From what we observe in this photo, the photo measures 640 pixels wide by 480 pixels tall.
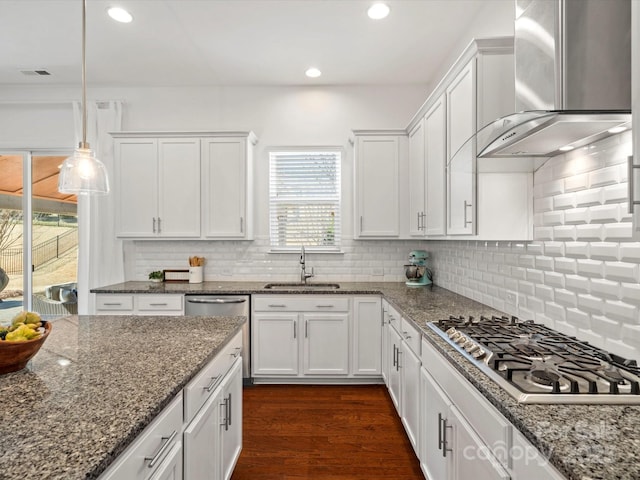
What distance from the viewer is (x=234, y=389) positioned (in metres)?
1.99

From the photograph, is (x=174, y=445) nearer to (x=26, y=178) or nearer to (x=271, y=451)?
(x=271, y=451)

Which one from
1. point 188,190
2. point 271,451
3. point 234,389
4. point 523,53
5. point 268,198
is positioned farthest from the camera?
point 268,198

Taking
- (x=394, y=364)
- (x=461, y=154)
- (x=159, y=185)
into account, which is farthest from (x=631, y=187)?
(x=159, y=185)

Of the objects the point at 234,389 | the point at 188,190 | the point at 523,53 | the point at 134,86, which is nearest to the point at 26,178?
the point at 134,86

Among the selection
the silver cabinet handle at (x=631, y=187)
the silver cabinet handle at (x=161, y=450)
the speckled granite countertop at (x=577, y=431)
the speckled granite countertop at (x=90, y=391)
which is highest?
the silver cabinet handle at (x=631, y=187)

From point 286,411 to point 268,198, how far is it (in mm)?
2153

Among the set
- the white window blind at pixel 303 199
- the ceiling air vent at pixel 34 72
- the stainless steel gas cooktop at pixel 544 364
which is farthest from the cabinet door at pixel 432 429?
the ceiling air vent at pixel 34 72

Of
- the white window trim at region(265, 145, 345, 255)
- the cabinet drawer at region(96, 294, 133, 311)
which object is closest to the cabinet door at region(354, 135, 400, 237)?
the white window trim at region(265, 145, 345, 255)

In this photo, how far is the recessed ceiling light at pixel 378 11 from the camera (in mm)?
2605

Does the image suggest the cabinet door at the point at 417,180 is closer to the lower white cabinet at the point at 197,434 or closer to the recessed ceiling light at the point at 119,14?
the lower white cabinet at the point at 197,434

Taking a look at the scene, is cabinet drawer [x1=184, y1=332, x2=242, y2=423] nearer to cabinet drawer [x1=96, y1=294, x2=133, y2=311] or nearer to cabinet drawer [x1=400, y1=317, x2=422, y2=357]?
cabinet drawer [x1=400, y1=317, x2=422, y2=357]

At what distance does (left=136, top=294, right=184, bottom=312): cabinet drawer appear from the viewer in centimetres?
335

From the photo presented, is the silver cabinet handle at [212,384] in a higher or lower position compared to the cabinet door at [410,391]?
higher

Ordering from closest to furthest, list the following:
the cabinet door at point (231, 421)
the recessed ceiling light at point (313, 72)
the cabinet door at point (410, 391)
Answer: the cabinet door at point (231, 421) < the cabinet door at point (410, 391) < the recessed ceiling light at point (313, 72)
